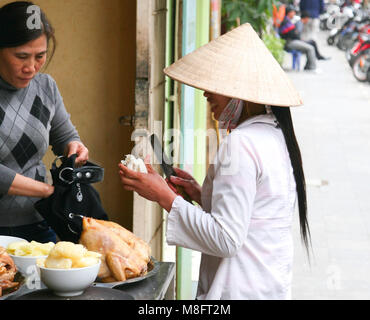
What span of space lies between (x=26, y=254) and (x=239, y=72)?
1015mm

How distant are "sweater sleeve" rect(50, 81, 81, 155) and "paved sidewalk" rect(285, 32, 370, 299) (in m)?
2.89

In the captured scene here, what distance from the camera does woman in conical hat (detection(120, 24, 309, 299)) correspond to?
2285 mm

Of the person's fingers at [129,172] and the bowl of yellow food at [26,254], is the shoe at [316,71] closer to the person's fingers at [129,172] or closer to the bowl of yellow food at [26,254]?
the person's fingers at [129,172]

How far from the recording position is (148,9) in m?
3.37

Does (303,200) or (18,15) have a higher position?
(18,15)

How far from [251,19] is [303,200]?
502cm

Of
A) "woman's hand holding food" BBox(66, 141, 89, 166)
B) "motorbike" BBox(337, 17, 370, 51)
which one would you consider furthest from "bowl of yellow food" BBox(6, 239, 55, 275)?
"motorbike" BBox(337, 17, 370, 51)

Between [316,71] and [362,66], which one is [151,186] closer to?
[362,66]

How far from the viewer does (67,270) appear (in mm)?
2014

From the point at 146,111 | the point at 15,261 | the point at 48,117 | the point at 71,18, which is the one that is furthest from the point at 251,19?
the point at 15,261

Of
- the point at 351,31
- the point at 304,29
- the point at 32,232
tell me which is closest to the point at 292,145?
the point at 32,232

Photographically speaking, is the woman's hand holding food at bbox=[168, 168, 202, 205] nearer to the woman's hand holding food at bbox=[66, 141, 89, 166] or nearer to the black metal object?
the black metal object
